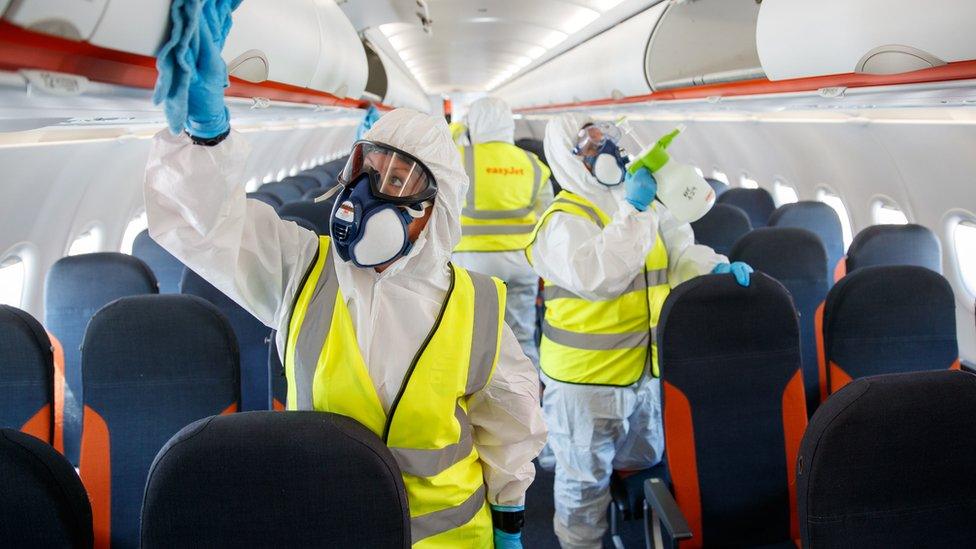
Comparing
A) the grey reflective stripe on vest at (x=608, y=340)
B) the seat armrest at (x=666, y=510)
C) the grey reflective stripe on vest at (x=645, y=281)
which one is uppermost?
the grey reflective stripe on vest at (x=645, y=281)

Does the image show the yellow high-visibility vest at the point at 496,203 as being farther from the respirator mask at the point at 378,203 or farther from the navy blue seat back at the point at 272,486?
the navy blue seat back at the point at 272,486

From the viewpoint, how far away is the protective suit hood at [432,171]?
192cm

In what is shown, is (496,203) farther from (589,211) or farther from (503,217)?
(589,211)

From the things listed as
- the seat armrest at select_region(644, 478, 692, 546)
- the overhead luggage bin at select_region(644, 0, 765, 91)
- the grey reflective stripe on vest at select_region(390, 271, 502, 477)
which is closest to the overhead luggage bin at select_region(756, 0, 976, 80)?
the overhead luggage bin at select_region(644, 0, 765, 91)

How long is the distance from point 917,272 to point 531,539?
2.15 m

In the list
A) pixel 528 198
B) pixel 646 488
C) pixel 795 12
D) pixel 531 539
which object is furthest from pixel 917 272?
pixel 528 198

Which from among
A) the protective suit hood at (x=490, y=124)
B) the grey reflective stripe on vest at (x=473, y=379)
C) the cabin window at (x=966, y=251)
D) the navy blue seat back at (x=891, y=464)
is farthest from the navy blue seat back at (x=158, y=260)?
the cabin window at (x=966, y=251)

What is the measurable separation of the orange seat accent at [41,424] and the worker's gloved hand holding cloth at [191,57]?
57.6 inches

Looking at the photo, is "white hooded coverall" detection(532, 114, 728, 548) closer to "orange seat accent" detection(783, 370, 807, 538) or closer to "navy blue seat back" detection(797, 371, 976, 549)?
"orange seat accent" detection(783, 370, 807, 538)

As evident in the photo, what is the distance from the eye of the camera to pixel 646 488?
2395 millimetres

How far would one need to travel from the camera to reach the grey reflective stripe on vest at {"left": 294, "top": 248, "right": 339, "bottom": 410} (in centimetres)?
180

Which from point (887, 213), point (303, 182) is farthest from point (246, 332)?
point (303, 182)

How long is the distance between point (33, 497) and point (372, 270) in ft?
2.99

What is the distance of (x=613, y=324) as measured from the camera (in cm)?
311
